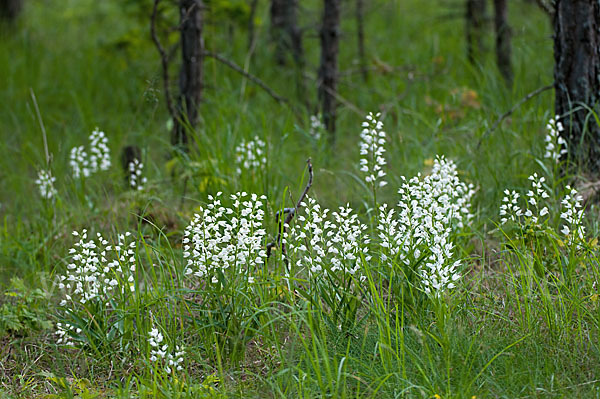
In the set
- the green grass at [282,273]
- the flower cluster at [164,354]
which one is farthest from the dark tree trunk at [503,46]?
the flower cluster at [164,354]

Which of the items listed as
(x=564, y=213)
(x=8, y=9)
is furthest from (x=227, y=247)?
(x=8, y=9)

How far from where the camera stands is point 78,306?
3395 mm

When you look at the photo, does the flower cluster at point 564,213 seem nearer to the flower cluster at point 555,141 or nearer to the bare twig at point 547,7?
the flower cluster at point 555,141

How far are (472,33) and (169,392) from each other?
649 centimetres

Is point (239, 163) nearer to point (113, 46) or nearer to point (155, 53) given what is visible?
point (113, 46)

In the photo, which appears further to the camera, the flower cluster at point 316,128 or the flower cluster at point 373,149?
the flower cluster at point 316,128

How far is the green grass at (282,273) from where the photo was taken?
2.49 m

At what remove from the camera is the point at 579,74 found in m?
4.09

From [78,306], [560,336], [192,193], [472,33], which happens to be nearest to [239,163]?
[192,193]

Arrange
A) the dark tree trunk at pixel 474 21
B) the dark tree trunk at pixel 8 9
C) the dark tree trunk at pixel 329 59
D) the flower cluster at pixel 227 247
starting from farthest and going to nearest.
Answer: the dark tree trunk at pixel 8 9 < the dark tree trunk at pixel 474 21 < the dark tree trunk at pixel 329 59 < the flower cluster at pixel 227 247

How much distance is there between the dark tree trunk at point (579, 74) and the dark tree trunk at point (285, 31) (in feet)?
12.4

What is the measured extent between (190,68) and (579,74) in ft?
9.97

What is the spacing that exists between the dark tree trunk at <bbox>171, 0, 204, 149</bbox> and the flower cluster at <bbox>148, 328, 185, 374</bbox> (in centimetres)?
261

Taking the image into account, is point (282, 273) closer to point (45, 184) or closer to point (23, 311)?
point (23, 311)
